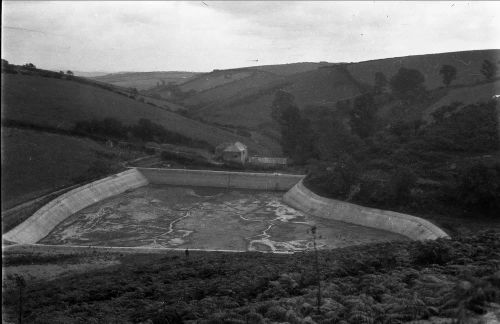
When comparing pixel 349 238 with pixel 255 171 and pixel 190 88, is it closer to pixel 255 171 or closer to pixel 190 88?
pixel 255 171

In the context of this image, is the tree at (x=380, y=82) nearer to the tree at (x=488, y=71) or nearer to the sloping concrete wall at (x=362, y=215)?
the tree at (x=488, y=71)

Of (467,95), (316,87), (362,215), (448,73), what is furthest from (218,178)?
(316,87)

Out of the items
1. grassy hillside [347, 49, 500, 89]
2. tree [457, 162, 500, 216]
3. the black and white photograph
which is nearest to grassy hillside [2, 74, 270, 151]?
the black and white photograph

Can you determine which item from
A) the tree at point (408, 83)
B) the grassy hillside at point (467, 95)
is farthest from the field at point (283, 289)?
the tree at point (408, 83)

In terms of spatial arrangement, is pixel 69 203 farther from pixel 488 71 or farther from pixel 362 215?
pixel 488 71

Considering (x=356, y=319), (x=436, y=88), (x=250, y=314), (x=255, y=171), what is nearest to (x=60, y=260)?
(x=250, y=314)

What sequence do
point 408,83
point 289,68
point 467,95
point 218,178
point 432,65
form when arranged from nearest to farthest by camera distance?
point 218,178
point 467,95
point 408,83
point 432,65
point 289,68

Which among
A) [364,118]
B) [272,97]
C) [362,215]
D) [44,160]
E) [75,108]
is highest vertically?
[272,97]
